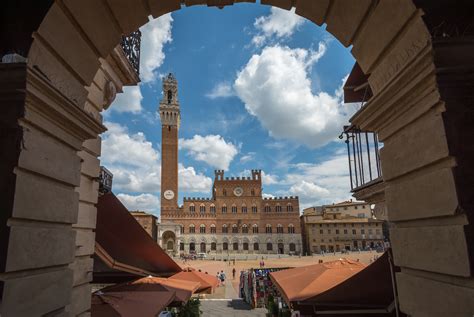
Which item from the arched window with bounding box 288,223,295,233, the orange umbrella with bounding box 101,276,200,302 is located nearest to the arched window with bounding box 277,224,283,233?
the arched window with bounding box 288,223,295,233

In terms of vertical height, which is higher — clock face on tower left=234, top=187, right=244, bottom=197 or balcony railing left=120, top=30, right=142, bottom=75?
clock face on tower left=234, top=187, right=244, bottom=197

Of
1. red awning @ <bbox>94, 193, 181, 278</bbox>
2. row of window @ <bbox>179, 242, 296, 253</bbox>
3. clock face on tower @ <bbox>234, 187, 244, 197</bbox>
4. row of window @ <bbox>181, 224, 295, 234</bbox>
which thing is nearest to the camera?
red awning @ <bbox>94, 193, 181, 278</bbox>

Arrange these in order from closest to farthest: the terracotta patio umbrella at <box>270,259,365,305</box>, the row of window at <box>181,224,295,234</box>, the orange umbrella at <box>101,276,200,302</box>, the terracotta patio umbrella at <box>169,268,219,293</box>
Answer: the terracotta patio umbrella at <box>270,259,365,305</box> < the orange umbrella at <box>101,276,200,302</box> < the terracotta patio umbrella at <box>169,268,219,293</box> < the row of window at <box>181,224,295,234</box>

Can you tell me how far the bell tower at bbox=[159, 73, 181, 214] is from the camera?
70.4 meters

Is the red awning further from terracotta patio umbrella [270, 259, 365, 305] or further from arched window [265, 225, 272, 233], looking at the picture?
arched window [265, 225, 272, 233]

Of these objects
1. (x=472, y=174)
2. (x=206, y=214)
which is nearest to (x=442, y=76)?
(x=472, y=174)

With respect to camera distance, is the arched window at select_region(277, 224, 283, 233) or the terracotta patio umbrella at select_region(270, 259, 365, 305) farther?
the arched window at select_region(277, 224, 283, 233)

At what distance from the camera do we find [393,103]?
3377 mm

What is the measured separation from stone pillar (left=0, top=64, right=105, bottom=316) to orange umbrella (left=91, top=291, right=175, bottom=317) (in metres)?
2.50

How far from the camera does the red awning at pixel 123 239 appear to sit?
20.1 feet

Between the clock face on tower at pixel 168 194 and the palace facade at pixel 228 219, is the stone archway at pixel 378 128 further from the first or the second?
the clock face on tower at pixel 168 194

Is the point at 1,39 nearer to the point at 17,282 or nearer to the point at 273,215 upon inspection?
the point at 17,282

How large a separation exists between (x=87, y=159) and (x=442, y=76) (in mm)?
4794

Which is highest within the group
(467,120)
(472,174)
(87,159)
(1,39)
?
(1,39)
